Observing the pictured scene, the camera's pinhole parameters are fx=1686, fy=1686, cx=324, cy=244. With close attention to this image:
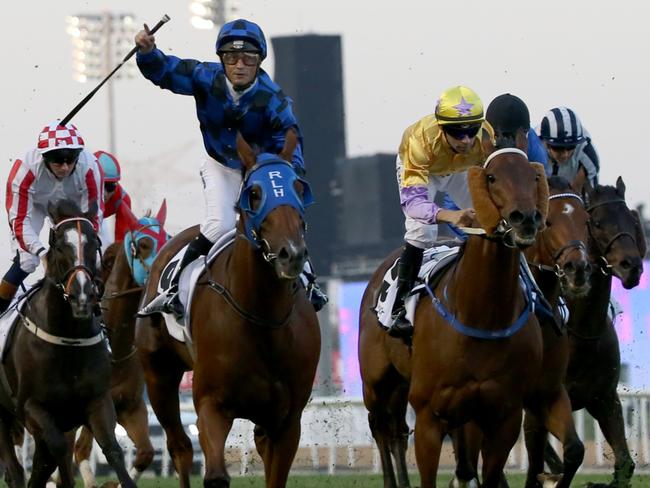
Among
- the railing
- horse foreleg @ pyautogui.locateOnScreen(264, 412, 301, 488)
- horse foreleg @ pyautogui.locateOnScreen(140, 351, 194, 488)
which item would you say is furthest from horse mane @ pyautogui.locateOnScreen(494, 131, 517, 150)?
the railing

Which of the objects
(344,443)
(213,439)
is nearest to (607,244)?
(213,439)

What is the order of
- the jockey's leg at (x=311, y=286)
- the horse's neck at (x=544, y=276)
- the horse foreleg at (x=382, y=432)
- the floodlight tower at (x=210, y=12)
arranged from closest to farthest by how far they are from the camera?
1. the jockey's leg at (x=311, y=286)
2. the horse's neck at (x=544, y=276)
3. the horse foreleg at (x=382, y=432)
4. the floodlight tower at (x=210, y=12)

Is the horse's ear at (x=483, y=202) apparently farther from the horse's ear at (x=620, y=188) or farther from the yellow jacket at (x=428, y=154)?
the horse's ear at (x=620, y=188)

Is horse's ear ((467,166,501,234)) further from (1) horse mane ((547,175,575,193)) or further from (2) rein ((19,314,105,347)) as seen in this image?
(2) rein ((19,314,105,347))

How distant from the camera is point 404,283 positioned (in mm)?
8523

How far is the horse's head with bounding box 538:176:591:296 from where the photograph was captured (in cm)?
800

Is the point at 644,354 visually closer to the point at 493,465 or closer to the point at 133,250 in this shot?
Answer: the point at 133,250

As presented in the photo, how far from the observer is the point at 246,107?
8.30 meters

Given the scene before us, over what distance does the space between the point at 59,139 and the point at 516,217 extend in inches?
129

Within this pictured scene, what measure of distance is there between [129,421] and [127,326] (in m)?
0.68

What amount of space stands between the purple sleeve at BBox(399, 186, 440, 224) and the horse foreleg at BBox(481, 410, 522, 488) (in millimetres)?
1037

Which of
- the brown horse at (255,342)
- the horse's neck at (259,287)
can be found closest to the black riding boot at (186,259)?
the brown horse at (255,342)

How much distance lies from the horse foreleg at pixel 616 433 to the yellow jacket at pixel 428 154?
1.67 metres

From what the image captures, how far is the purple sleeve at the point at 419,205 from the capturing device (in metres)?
8.11
